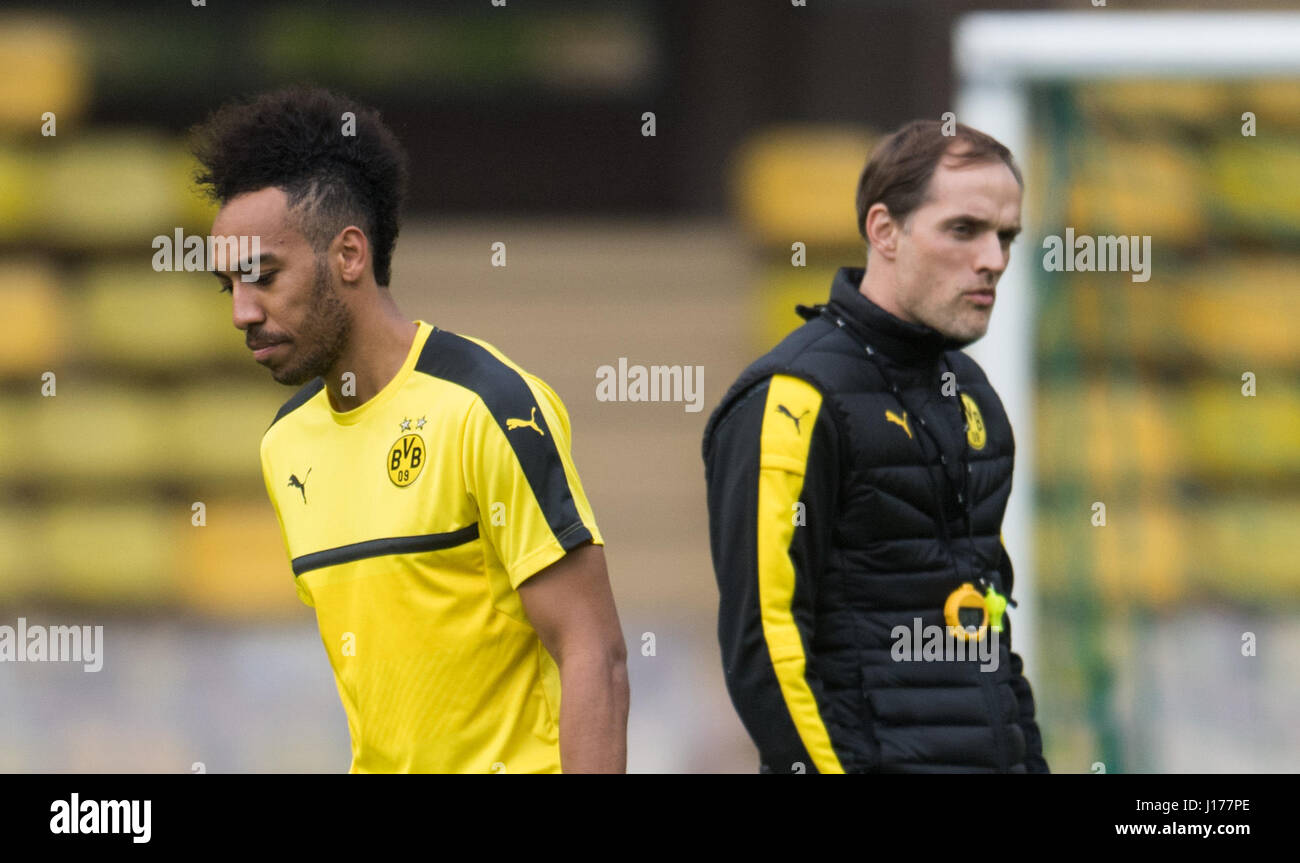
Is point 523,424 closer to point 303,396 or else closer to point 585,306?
point 303,396

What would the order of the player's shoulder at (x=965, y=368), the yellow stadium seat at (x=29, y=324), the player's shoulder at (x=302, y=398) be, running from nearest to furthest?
the player's shoulder at (x=302, y=398) < the player's shoulder at (x=965, y=368) < the yellow stadium seat at (x=29, y=324)

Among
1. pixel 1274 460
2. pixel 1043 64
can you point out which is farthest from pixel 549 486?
pixel 1274 460

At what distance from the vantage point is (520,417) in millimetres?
2174

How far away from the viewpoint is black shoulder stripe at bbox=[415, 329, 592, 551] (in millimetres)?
2123

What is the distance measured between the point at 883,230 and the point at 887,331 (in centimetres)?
16

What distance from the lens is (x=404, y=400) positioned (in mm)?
2270

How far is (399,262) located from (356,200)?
16.4 feet

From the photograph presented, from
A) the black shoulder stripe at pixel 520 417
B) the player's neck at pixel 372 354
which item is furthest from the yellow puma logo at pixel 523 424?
the player's neck at pixel 372 354

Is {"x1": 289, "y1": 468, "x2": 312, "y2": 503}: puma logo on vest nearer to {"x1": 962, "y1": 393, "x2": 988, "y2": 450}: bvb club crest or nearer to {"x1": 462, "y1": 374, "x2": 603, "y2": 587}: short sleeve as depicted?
{"x1": 462, "y1": 374, "x2": 603, "y2": 587}: short sleeve

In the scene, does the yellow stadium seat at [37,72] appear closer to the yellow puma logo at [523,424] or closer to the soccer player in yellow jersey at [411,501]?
the soccer player in yellow jersey at [411,501]

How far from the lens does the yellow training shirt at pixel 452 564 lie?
214cm

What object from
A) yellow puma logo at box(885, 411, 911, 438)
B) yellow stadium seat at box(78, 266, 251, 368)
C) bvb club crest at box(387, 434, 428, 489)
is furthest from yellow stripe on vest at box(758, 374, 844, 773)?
yellow stadium seat at box(78, 266, 251, 368)

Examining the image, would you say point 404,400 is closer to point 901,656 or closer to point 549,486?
point 549,486

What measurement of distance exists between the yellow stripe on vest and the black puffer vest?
42 millimetres
